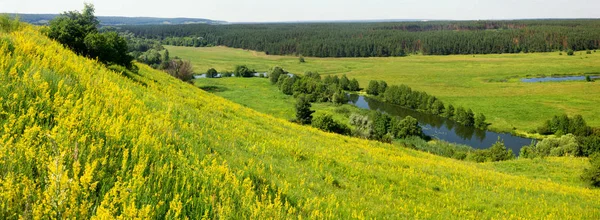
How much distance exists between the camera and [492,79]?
11706 cm

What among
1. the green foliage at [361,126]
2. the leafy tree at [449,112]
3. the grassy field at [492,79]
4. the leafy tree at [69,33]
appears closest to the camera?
the leafy tree at [69,33]

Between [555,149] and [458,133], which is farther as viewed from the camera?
[458,133]

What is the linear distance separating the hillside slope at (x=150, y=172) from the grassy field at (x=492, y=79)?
213 ft

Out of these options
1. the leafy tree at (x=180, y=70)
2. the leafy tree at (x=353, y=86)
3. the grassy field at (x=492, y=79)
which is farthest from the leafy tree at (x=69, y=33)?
the leafy tree at (x=353, y=86)

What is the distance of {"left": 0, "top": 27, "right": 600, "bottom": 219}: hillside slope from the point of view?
11.9ft

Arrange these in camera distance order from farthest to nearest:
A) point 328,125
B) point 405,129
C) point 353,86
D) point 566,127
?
point 353,86 → point 566,127 → point 405,129 → point 328,125

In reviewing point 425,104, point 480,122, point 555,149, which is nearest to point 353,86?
point 425,104

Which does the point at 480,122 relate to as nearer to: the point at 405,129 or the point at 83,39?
the point at 405,129

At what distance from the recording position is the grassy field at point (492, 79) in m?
75.4

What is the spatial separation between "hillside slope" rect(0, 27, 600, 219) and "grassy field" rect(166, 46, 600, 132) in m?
64.9

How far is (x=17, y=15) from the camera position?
1655cm

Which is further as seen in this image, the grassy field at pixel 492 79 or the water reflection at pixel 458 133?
the grassy field at pixel 492 79

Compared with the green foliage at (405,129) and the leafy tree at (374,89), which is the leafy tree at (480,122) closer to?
the green foliage at (405,129)

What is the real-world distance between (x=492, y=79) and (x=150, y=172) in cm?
13056
